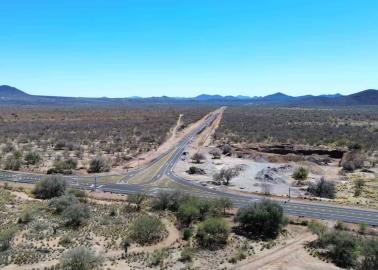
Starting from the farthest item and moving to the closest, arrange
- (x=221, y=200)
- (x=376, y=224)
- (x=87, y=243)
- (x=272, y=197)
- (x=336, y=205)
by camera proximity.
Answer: (x=272, y=197)
(x=336, y=205)
(x=221, y=200)
(x=376, y=224)
(x=87, y=243)

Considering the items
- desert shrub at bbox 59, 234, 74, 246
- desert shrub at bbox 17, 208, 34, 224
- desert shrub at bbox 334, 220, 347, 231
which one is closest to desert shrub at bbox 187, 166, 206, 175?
desert shrub at bbox 334, 220, 347, 231

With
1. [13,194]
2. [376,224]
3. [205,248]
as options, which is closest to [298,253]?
[205,248]

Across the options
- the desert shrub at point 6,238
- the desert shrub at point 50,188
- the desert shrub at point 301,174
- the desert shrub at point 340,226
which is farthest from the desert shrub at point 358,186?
the desert shrub at point 6,238

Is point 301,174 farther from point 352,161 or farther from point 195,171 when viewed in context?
point 195,171

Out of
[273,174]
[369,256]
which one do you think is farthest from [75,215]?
[273,174]

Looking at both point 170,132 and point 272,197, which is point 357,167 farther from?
point 170,132

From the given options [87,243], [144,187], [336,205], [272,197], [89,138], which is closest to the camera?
[87,243]
